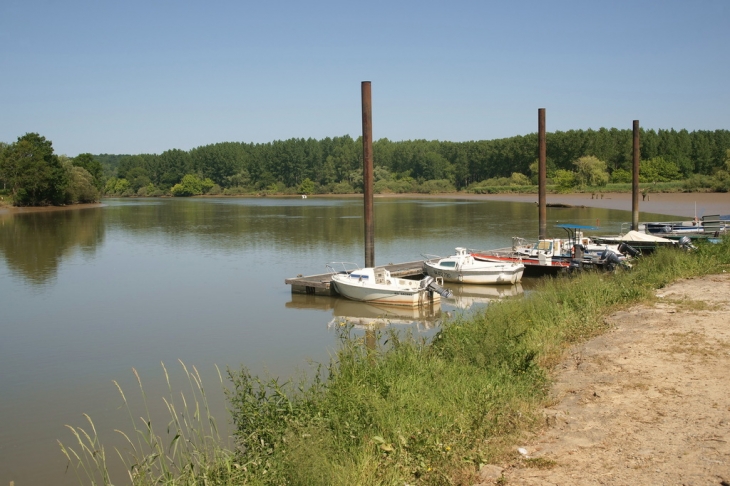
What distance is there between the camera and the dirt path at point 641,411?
6652 mm

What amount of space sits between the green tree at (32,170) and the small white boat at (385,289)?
264 feet

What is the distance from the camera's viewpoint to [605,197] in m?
104

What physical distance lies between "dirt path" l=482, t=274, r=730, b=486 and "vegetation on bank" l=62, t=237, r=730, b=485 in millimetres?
406

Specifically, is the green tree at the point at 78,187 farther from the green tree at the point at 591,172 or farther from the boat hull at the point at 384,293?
the boat hull at the point at 384,293

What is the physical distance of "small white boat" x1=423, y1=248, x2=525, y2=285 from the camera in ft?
89.8

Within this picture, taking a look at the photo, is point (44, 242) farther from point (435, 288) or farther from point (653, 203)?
point (653, 203)

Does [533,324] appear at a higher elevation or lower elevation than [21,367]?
higher

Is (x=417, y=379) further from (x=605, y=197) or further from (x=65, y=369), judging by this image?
(x=605, y=197)

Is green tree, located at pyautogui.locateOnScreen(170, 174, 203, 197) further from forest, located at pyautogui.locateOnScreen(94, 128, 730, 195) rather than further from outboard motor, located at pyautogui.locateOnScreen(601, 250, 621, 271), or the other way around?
outboard motor, located at pyautogui.locateOnScreen(601, 250, 621, 271)

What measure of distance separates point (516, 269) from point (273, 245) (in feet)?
74.1

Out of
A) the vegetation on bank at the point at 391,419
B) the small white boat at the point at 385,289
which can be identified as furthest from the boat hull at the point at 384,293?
the vegetation on bank at the point at 391,419

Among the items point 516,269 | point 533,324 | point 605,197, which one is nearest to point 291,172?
point 605,197

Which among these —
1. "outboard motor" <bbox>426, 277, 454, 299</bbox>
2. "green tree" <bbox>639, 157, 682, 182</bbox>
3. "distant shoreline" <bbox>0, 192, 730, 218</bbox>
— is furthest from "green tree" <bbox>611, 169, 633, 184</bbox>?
"outboard motor" <bbox>426, 277, 454, 299</bbox>

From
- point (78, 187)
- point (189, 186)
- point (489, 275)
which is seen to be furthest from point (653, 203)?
point (189, 186)
